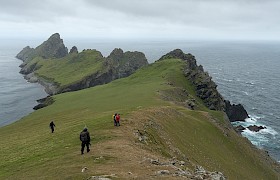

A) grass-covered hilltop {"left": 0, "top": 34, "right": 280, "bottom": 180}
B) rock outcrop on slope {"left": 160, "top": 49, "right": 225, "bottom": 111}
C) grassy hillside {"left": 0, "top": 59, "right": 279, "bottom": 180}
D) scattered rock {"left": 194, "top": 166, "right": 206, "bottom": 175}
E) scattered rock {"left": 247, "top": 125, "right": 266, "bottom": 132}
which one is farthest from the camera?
rock outcrop on slope {"left": 160, "top": 49, "right": 225, "bottom": 111}

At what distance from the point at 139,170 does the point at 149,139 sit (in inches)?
645

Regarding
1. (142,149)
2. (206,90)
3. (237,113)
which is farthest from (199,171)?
(237,113)

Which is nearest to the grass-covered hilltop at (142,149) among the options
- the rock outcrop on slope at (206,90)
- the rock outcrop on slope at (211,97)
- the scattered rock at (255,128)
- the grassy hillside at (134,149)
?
the grassy hillside at (134,149)

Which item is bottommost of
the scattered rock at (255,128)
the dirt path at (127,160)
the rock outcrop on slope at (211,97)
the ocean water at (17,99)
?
the scattered rock at (255,128)

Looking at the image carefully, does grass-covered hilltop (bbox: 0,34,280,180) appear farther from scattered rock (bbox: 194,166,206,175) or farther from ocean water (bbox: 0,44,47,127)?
ocean water (bbox: 0,44,47,127)

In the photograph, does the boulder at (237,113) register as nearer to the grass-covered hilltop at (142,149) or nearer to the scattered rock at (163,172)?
the grass-covered hilltop at (142,149)

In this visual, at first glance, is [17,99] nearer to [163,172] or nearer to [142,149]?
[142,149]

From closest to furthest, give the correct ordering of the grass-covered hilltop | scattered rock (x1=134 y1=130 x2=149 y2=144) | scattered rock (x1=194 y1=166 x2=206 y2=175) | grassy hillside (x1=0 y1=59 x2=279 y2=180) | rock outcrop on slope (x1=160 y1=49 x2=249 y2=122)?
the grass-covered hilltop < grassy hillside (x1=0 y1=59 x2=279 y2=180) < scattered rock (x1=194 y1=166 x2=206 y2=175) < scattered rock (x1=134 y1=130 x2=149 y2=144) < rock outcrop on slope (x1=160 y1=49 x2=249 y2=122)

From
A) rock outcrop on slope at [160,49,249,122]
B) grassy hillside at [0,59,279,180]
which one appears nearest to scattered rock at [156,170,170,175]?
grassy hillside at [0,59,279,180]

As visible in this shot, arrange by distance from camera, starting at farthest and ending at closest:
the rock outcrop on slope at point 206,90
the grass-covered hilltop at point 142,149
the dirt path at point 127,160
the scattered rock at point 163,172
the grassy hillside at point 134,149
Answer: the rock outcrop on slope at point 206,90 → the grassy hillside at point 134,149 → the grass-covered hilltop at point 142,149 → the scattered rock at point 163,172 → the dirt path at point 127,160

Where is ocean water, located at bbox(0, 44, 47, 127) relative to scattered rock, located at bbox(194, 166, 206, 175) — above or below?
below

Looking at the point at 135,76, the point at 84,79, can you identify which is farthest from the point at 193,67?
the point at 84,79

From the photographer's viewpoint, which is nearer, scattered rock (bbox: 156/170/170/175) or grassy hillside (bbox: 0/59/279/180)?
scattered rock (bbox: 156/170/170/175)

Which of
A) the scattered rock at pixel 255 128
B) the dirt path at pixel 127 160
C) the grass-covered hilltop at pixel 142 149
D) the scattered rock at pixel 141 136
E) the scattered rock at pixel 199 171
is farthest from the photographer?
the scattered rock at pixel 255 128
